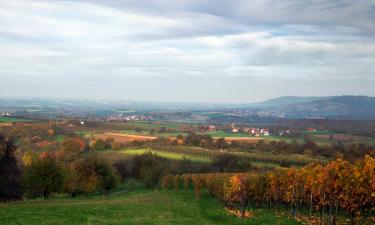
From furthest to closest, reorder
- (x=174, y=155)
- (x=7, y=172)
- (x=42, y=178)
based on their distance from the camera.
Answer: (x=174, y=155)
(x=42, y=178)
(x=7, y=172)

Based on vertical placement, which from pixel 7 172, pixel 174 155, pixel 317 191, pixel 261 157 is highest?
pixel 7 172

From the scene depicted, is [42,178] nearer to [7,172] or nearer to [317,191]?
[7,172]

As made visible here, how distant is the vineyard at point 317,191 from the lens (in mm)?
38500

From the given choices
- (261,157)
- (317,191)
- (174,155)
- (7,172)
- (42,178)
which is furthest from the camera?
(174,155)

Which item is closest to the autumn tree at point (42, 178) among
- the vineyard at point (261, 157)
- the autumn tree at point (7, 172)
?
the autumn tree at point (7, 172)

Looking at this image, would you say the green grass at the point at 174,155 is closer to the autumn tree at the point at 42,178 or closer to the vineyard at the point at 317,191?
the vineyard at the point at 317,191

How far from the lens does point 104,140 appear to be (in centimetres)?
15725

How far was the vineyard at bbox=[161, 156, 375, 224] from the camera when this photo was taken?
38.5 metres

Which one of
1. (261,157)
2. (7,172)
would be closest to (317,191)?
(7,172)

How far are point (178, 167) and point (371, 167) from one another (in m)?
83.0

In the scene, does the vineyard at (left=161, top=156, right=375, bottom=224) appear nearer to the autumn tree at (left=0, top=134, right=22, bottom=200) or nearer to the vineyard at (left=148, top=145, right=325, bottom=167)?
the autumn tree at (left=0, top=134, right=22, bottom=200)

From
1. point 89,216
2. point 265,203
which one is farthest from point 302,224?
point 265,203

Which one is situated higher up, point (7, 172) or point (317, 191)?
point (7, 172)

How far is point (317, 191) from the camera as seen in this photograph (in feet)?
153
